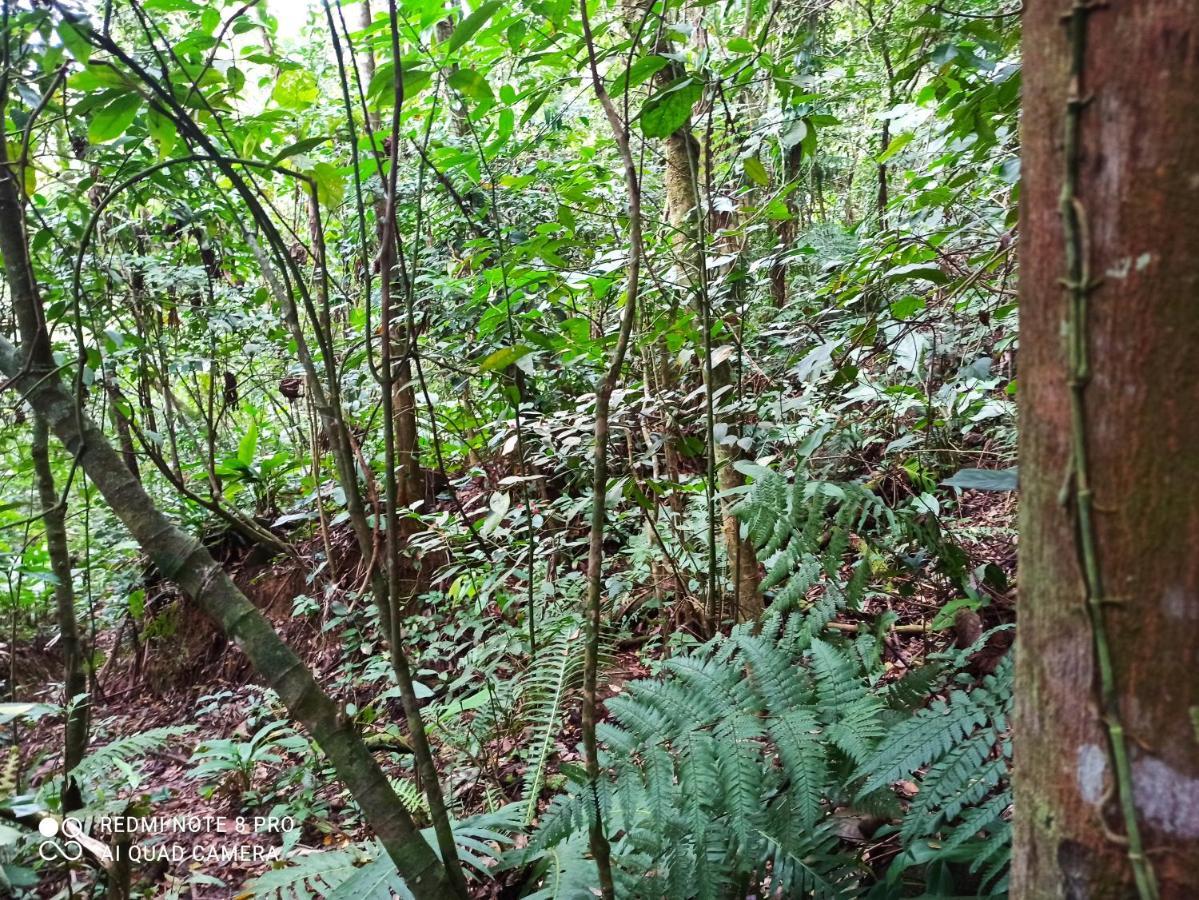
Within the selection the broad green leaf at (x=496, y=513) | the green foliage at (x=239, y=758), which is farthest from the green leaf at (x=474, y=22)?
the green foliage at (x=239, y=758)

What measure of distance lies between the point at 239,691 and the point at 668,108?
4499mm

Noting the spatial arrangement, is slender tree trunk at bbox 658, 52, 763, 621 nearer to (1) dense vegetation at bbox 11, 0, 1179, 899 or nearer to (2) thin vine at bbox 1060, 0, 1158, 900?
(1) dense vegetation at bbox 11, 0, 1179, 899

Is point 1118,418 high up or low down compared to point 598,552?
up

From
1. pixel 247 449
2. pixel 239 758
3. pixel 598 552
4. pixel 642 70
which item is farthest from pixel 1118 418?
pixel 247 449

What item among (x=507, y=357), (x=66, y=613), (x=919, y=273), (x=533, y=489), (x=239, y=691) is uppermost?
(x=919, y=273)

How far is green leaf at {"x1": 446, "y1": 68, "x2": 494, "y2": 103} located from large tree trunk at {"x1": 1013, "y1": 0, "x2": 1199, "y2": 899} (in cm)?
138

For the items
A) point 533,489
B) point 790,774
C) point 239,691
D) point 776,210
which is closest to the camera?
point 790,774

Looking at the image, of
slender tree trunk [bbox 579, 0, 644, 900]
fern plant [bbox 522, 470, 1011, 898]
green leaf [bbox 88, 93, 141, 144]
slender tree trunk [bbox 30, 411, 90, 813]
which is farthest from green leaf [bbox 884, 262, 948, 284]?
slender tree trunk [bbox 30, 411, 90, 813]

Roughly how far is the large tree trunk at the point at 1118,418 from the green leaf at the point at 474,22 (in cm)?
96

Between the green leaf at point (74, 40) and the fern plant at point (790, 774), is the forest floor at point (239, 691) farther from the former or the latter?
the green leaf at point (74, 40)

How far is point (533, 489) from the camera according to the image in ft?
14.6

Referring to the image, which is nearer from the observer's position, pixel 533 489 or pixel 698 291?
pixel 698 291

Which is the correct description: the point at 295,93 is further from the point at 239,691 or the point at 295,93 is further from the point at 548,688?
the point at 239,691

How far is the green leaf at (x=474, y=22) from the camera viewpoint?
1305 millimetres
